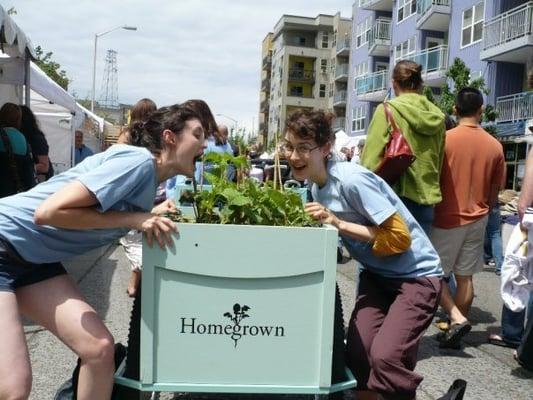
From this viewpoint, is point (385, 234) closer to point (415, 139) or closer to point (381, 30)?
point (415, 139)

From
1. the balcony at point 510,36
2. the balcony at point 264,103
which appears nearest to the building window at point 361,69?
the balcony at point 510,36

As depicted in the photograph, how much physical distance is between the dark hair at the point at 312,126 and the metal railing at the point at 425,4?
99.2 feet

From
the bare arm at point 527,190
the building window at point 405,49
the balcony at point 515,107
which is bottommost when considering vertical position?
the bare arm at point 527,190

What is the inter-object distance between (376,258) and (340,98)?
187 ft

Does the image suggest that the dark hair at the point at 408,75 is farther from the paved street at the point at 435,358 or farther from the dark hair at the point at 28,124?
the dark hair at the point at 28,124

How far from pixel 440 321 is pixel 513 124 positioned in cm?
1810

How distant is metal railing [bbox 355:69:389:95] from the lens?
39531 mm

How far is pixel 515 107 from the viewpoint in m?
22.2

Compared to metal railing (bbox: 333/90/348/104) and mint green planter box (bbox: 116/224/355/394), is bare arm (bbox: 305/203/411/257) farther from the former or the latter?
metal railing (bbox: 333/90/348/104)

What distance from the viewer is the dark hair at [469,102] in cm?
477

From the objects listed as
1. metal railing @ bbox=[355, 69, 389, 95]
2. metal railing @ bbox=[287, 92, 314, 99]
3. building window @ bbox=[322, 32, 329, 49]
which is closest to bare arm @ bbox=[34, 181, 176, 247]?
metal railing @ bbox=[355, 69, 389, 95]

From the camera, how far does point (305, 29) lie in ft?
Result: 240

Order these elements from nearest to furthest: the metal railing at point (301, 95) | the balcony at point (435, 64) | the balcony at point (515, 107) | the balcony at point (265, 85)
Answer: the balcony at point (515, 107) → the balcony at point (435, 64) → the metal railing at point (301, 95) → the balcony at point (265, 85)

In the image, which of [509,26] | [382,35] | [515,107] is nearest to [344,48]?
[382,35]
